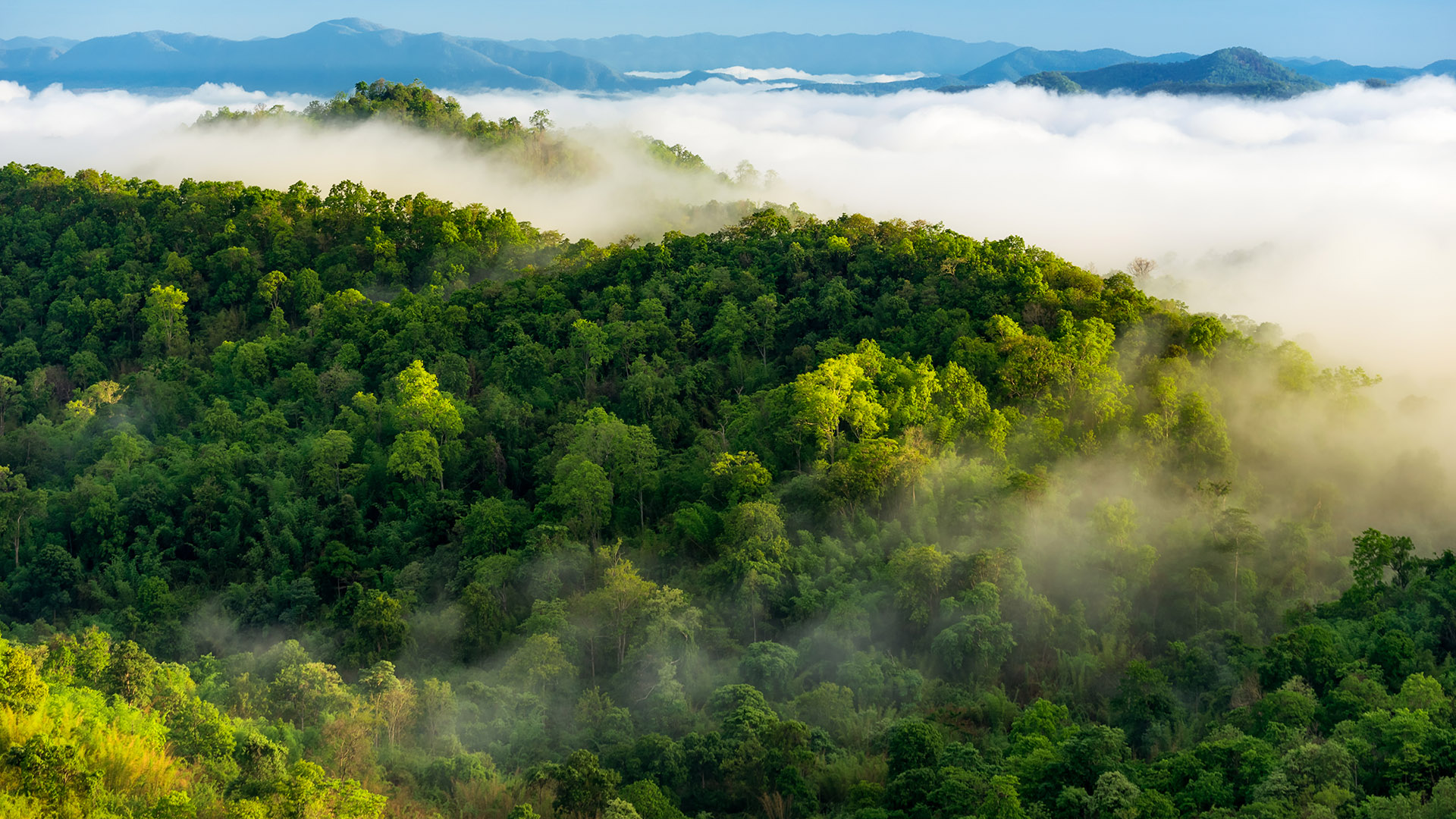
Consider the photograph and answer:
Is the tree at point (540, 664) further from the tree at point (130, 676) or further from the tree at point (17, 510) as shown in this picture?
the tree at point (17, 510)

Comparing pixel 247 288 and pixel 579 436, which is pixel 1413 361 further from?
pixel 247 288

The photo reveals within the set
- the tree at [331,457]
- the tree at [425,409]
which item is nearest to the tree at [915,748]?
the tree at [425,409]

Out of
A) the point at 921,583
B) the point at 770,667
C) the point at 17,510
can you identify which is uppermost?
the point at 921,583

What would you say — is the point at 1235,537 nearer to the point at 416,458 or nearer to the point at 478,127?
the point at 416,458

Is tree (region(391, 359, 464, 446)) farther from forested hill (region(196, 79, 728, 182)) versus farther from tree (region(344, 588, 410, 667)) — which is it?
forested hill (region(196, 79, 728, 182))

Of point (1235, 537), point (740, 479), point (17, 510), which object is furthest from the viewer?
point (17, 510)

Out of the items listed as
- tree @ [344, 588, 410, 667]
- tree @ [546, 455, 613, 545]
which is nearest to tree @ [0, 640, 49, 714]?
tree @ [344, 588, 410, 667]

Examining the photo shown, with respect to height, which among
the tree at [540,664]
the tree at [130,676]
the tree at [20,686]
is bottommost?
the tree at [540,664]

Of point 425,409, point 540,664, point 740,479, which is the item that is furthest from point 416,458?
point 540,664

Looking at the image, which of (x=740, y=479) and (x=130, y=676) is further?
(x=740, y=479)
